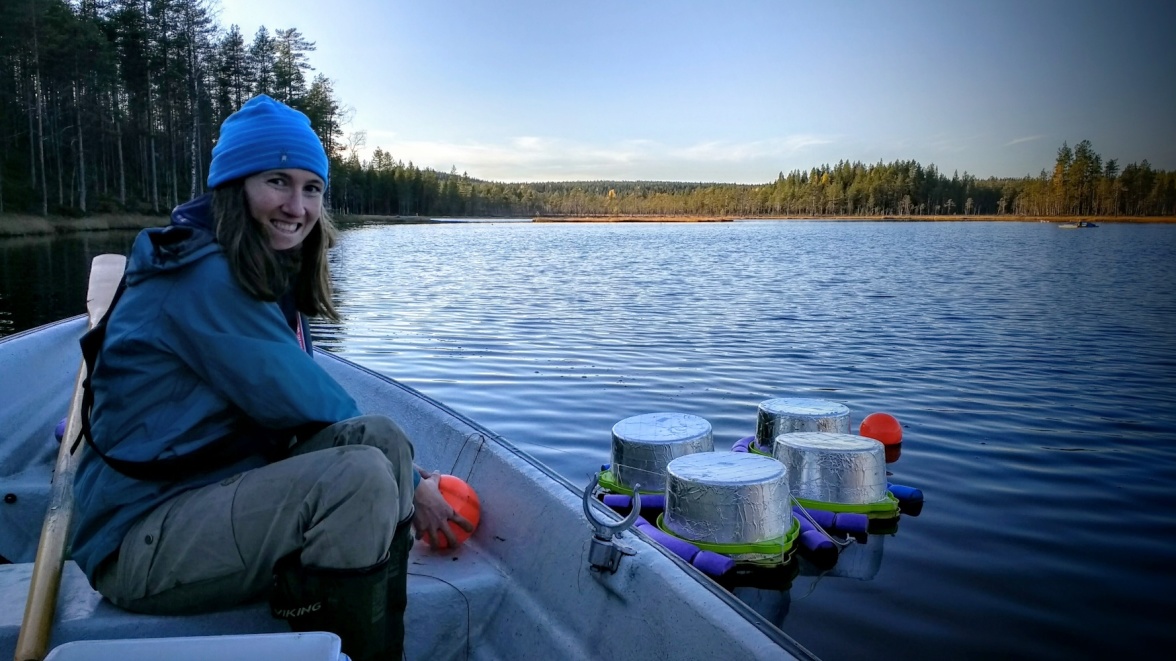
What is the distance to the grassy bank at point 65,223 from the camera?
32.8 meters

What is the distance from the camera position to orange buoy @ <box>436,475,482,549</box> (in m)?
2.87

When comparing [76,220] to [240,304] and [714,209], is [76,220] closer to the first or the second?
[240,304]

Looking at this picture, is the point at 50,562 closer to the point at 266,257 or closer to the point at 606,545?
the point at 266,257

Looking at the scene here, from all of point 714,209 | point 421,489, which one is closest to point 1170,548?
point 421,489

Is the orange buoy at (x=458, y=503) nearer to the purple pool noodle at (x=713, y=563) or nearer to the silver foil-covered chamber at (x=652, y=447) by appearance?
the purple pool noodle at (x=713, y=563)

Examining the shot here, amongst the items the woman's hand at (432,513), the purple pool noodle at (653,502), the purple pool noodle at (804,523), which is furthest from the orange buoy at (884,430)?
the woman's hand at (432,513)

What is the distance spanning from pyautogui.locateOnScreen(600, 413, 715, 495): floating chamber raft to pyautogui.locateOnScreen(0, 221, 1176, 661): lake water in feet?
2.86

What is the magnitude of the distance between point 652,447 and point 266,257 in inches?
113

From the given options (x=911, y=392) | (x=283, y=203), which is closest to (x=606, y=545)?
(x=283, y=203)

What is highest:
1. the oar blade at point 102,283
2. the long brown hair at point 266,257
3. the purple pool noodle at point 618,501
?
the long brown hair at point 266,257

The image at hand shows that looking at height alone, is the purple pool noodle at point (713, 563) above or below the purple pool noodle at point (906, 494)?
above

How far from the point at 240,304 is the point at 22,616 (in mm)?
1020

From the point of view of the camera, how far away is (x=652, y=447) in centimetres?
461

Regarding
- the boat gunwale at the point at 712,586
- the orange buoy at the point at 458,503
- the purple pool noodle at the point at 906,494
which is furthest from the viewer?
the purple pool noodle at the point at 906,494
